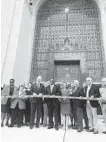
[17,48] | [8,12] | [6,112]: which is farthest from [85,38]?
[6,112]

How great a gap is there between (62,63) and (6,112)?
542 centimetres

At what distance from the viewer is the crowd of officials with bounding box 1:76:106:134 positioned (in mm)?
3688

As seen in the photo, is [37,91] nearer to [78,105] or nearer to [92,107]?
[78,105]

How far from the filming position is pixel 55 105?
3.93 meters

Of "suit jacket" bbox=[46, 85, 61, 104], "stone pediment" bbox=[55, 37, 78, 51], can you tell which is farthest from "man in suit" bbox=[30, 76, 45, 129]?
"stone pediment" bbox=[55, 37, 78, 51]

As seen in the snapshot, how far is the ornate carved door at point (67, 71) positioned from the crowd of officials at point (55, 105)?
4227 millimetres

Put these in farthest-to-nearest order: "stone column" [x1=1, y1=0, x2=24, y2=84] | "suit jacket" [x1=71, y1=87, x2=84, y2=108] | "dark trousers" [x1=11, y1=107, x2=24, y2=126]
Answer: "stone column" [x1=1, y1=0, x2=24, y2=84] < "dark trousers" [x1=11, y1=107, x2=24, y2=126] < "suit jacket" [x1=71, y1=87, x2=84, y2=108]

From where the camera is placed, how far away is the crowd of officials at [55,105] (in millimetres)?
3688

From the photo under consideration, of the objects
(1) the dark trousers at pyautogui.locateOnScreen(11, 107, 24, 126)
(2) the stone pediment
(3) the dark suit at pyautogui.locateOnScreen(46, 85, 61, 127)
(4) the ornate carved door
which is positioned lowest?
(1) the dark trousers at pyautogui.locateOnScreen(11, 107, 24, 126)

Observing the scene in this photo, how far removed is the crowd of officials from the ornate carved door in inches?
166

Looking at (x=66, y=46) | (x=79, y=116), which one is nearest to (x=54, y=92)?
(x=79, y=116)

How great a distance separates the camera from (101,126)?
11.9ft

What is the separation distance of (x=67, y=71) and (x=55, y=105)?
496 cm

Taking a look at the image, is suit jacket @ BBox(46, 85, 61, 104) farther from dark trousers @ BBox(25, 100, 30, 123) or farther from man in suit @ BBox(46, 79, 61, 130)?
dark trousers @ BBox(25, 100, 30, 123)
